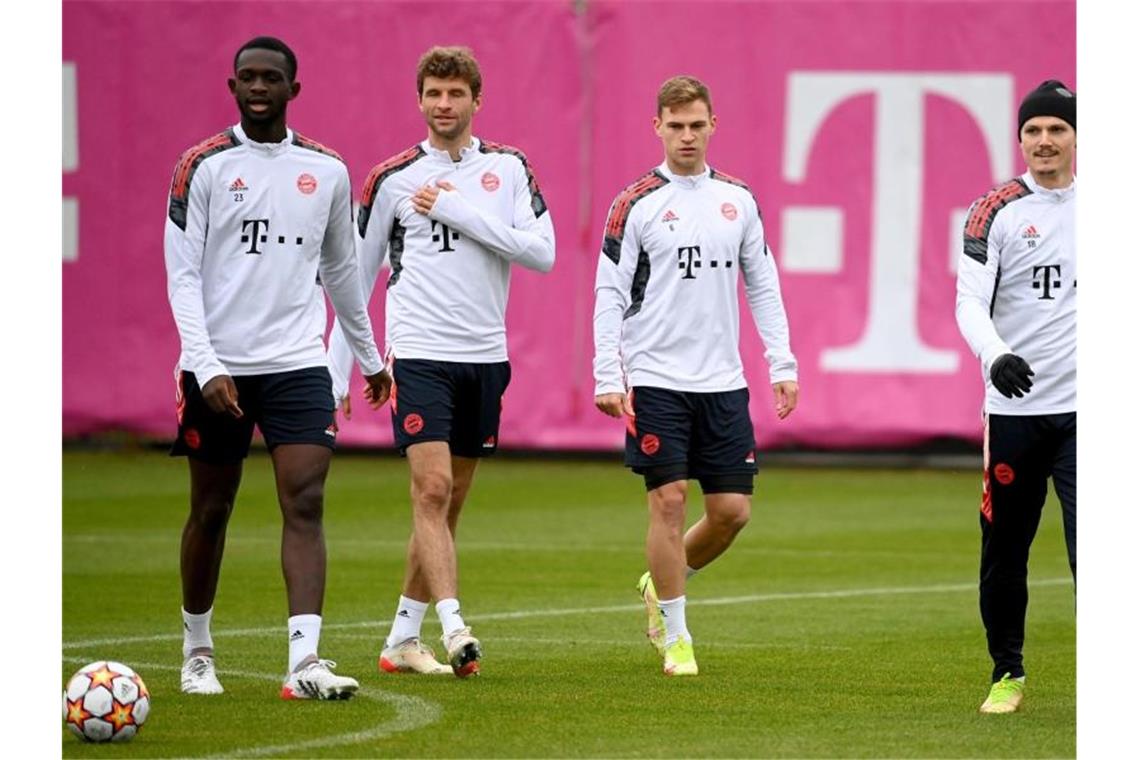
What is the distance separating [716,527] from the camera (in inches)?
395

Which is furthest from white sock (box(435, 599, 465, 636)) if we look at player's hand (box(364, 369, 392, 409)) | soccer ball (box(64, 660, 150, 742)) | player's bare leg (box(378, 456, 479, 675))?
soccer ball (box(64, 660, 150, 742))

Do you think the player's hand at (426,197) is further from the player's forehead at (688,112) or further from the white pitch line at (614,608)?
the white pitch line at (614,608)

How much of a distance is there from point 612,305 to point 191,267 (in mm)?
1917

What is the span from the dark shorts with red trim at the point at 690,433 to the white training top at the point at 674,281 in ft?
0.20

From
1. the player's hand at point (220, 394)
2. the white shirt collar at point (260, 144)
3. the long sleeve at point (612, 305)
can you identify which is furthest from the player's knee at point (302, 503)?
the long sleeve at point (612, 305)

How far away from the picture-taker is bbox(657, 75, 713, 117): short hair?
966 cm

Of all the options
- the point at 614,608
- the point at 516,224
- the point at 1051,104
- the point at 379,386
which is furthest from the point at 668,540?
the point at 614,608

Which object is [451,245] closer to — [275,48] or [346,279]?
[346,279]

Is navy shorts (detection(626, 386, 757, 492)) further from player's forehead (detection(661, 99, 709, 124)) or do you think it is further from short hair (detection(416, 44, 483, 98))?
short hair (detection(416, 44, 483, 98))

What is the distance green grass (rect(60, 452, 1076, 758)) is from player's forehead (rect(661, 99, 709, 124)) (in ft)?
7.68

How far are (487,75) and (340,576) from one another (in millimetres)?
9991

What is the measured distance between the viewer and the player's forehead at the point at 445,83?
9695 mm

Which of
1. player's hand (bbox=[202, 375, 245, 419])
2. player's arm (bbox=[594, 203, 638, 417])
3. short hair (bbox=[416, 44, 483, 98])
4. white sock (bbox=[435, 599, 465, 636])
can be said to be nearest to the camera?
player's hand (bbox=[202, 375, 245, 419])
